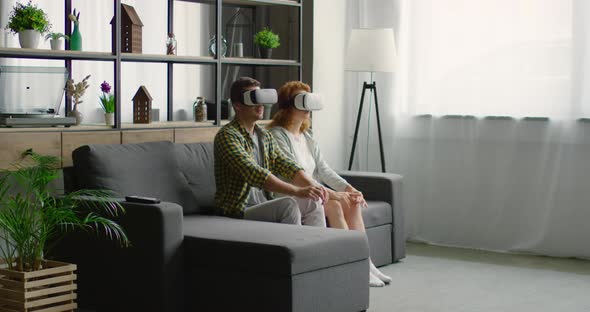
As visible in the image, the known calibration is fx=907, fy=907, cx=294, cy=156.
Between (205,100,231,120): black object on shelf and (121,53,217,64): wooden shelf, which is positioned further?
(205,100,231,120): black object on shelf

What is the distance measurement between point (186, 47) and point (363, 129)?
156cm

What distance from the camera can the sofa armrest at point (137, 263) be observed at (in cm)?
393

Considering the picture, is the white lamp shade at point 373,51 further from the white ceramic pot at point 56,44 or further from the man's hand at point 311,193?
the white ceramic pot at point 56,44

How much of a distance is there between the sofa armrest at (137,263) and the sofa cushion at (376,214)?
150 centimetres

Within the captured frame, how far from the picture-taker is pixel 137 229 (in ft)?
13.1

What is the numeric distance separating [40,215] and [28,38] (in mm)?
1102

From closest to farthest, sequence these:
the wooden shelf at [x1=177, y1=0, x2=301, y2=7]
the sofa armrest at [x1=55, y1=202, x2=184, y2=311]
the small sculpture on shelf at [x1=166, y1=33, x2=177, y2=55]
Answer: the sofa armrest at [x1=55, y1=202, x2=184, y2=311]
the small sculpture on shelf at [x1=166, y1=33, x2=177, y2=55]
the wooden shelf at [x1=177, y1=0, x2=301, y2=7]

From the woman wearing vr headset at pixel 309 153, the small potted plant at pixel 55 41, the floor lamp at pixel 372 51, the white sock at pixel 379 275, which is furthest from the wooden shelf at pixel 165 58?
the white sock at pixel 379 275

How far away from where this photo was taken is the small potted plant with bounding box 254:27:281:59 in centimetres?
602

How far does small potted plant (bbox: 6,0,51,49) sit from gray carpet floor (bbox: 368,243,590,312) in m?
2.15

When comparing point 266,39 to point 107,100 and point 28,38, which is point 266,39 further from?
point 28,38

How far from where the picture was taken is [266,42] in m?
6.02

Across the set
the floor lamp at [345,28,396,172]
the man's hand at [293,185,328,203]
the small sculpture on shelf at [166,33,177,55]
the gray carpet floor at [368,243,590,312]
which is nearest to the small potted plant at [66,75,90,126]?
the small sculpture on shelf at [166,33,177,55]

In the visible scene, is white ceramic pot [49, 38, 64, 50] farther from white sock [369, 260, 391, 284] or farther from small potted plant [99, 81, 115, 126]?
white sock [369, 260, 391, 284]
